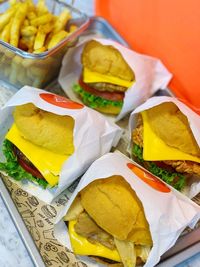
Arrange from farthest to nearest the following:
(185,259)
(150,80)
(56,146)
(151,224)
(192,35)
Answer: (150,80), (192,35), (56,146), (185,259), (151,224)

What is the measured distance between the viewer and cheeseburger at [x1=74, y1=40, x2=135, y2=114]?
1576mm

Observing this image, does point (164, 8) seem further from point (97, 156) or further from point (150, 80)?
point (97, 156)

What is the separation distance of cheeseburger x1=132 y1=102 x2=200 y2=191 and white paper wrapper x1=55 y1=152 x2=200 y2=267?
0.12m

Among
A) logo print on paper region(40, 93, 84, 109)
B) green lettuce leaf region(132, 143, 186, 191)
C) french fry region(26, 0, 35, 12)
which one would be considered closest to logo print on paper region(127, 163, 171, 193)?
green lettuce leaf region(132, 143, 186, 191)

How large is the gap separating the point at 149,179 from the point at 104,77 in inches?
21.6

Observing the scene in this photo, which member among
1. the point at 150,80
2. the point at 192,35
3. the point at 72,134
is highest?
the point at 192,35

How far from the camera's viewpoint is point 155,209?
107 cm

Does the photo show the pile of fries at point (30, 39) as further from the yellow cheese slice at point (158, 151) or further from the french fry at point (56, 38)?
the yellow cheese slice at point (158, 151)

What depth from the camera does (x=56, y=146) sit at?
1276 millimetres

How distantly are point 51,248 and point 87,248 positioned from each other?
0.10m

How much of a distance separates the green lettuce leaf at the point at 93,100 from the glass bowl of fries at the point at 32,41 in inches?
5.4

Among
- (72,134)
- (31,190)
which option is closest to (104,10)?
(72,134)

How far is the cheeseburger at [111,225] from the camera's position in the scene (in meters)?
1.09

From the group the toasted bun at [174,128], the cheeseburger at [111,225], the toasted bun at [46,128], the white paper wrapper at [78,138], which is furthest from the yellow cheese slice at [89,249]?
the toasted bun at [174,128]
